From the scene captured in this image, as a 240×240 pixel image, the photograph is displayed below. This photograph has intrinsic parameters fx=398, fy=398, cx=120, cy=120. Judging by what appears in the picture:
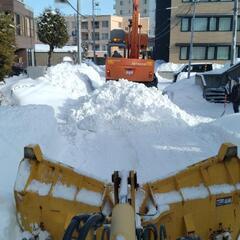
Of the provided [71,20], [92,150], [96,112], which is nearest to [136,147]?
[92,150]

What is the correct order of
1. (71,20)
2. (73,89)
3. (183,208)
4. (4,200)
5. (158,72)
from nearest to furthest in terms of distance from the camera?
(183,208) < (4,200) < (73,89) < (158,72) < (71,20)

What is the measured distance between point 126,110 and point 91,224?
8286 millimetres

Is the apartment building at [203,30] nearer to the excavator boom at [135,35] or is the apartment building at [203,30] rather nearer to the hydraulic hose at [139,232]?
the excavator boom at [135,35]

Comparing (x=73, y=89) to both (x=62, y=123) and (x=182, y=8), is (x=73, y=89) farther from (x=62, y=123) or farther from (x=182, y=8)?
(x=182, y=8)

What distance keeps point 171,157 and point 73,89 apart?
1031cm

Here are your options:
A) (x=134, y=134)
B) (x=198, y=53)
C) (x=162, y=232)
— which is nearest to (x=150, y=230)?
(x=162, y=232)

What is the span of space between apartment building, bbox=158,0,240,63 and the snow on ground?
29.5 metres

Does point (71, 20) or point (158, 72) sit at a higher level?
point (71, 20)

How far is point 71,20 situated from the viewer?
97.9 meters

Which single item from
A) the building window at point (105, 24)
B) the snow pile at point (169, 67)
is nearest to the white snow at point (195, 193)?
the snow pile at point (169, 67)

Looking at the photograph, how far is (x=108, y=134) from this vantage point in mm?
10133

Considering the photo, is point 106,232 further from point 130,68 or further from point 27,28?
point 27,28

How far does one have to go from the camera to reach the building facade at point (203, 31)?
40.9 metres

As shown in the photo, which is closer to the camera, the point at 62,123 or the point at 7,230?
the point at 7,230
